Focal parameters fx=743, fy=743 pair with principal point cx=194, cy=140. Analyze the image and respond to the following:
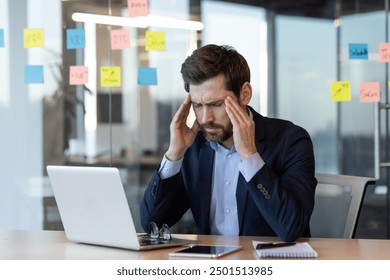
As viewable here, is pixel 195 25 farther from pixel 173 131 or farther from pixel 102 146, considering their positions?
pixel 173 131

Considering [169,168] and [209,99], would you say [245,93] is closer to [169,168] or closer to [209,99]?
[209,99]

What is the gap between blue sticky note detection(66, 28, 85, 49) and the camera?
457 cm

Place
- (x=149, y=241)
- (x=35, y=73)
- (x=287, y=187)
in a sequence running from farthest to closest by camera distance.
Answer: (x=35, y=73) → (x=287, y=187) → (x=149, y=241)

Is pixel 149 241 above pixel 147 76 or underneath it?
underneath

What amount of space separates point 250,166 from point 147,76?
2470 mm

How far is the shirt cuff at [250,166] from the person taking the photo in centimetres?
220

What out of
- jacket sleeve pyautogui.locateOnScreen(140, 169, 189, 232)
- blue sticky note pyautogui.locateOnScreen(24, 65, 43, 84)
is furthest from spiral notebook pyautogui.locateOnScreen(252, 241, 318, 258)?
blue sticky note pyautogui.locateOnScreen(24, 65, 43, 84)

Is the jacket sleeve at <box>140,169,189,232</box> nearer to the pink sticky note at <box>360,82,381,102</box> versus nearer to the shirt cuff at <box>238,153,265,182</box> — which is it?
the shirt cuff at <box>238,153,265,182</box>

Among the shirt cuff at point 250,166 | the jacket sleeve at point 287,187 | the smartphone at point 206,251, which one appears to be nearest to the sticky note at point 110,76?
the jacket sleeve at point 287,187

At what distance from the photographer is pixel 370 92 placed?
4535 mm

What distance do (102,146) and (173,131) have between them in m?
A: 2.23

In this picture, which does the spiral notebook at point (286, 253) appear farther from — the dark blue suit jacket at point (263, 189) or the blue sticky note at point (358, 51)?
the blue sticky note at point (358, 51)

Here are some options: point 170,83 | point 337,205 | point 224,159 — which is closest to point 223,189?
point 224,159
